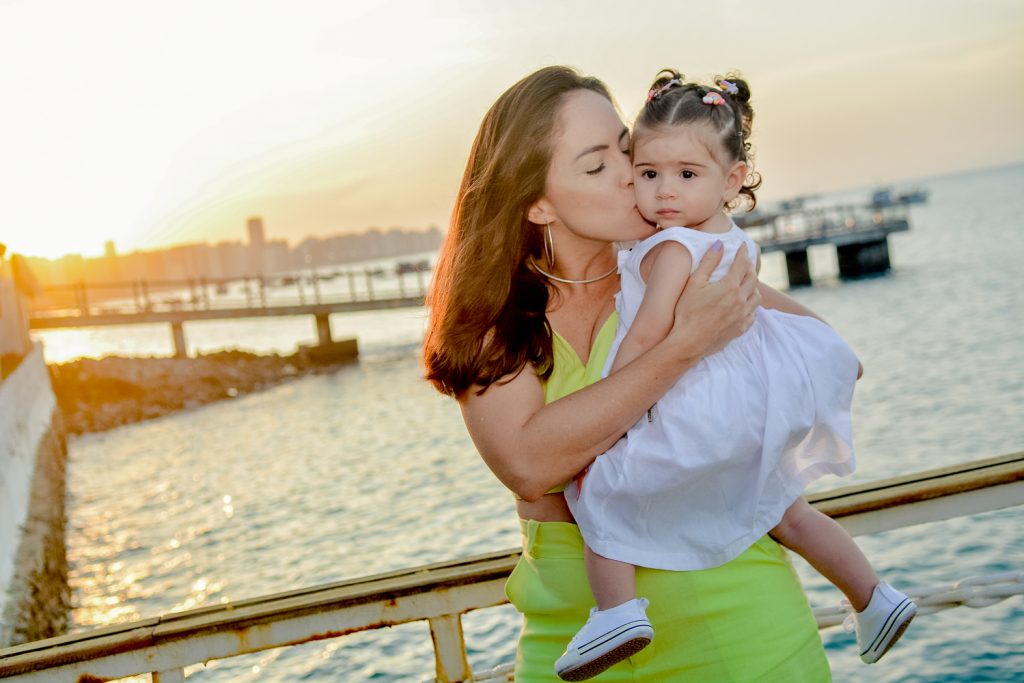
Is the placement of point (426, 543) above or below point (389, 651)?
below

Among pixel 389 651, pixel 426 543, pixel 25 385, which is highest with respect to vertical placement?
pixel 25 385

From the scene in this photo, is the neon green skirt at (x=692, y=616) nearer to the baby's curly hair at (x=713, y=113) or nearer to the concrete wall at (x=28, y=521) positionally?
the baby's curly hair at (x=713, y=113)

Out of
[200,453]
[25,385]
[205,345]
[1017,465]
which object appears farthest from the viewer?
[205,345]

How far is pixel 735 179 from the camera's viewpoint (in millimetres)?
2121

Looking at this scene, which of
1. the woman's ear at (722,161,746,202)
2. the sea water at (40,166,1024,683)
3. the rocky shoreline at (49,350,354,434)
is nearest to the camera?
the woman's ear at (722,161,746,202)

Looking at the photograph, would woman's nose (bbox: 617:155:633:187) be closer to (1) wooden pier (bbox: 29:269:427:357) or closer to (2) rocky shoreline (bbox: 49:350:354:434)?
(2) rocky shoreline (bbox: 49:350:354:434)

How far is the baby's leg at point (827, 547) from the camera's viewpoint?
1.91 metres

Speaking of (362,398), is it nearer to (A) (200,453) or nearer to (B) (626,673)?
(A) (200,453)

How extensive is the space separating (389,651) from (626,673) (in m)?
5.08

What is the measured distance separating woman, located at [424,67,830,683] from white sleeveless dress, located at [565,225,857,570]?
0.05 metres

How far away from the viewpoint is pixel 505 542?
1114 cm

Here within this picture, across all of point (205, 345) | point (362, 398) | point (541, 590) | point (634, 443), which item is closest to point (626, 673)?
point (541, 590)

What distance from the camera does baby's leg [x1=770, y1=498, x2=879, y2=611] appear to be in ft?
6.27

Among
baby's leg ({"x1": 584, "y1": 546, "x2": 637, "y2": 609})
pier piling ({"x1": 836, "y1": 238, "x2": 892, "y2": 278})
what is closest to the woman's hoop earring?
baby's leg ({"x1": 584, "y1": 546, "x2": 637, "y2": 609})
